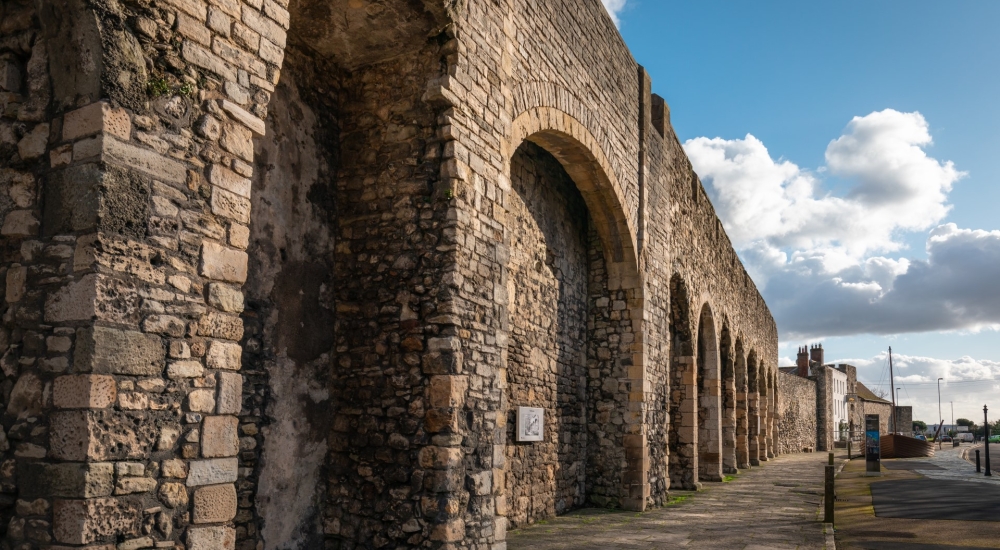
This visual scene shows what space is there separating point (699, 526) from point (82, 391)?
819cm

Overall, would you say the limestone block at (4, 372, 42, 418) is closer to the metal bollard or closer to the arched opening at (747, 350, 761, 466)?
the metal bollard

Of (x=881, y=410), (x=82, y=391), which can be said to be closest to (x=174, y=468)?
(x=82, y=391)

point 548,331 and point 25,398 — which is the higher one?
point 548,331

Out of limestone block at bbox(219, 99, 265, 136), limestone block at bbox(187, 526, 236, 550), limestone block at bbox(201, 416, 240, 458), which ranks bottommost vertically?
limestone block at bbox(187, 526, 236, 550)

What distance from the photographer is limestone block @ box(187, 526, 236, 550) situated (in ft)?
12.5

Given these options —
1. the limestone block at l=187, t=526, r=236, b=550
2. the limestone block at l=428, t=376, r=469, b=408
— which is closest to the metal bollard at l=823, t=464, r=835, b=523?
the limestone block at l=428, t=376, r=469, b=408

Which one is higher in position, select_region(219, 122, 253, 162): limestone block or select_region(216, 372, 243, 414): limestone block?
select_region(219, 122, 253, 162): limestone block

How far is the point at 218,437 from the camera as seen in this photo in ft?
13.2

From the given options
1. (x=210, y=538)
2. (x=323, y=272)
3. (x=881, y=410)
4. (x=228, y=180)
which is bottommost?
(x=881, y=410)

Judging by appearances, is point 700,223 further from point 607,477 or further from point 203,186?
point 203,186

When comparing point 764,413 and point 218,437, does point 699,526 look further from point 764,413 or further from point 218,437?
point 764,413

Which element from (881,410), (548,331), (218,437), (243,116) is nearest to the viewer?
(218,437)

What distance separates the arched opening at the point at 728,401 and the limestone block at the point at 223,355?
57.9 ft

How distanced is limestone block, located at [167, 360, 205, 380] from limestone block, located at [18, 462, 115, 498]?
53cm
